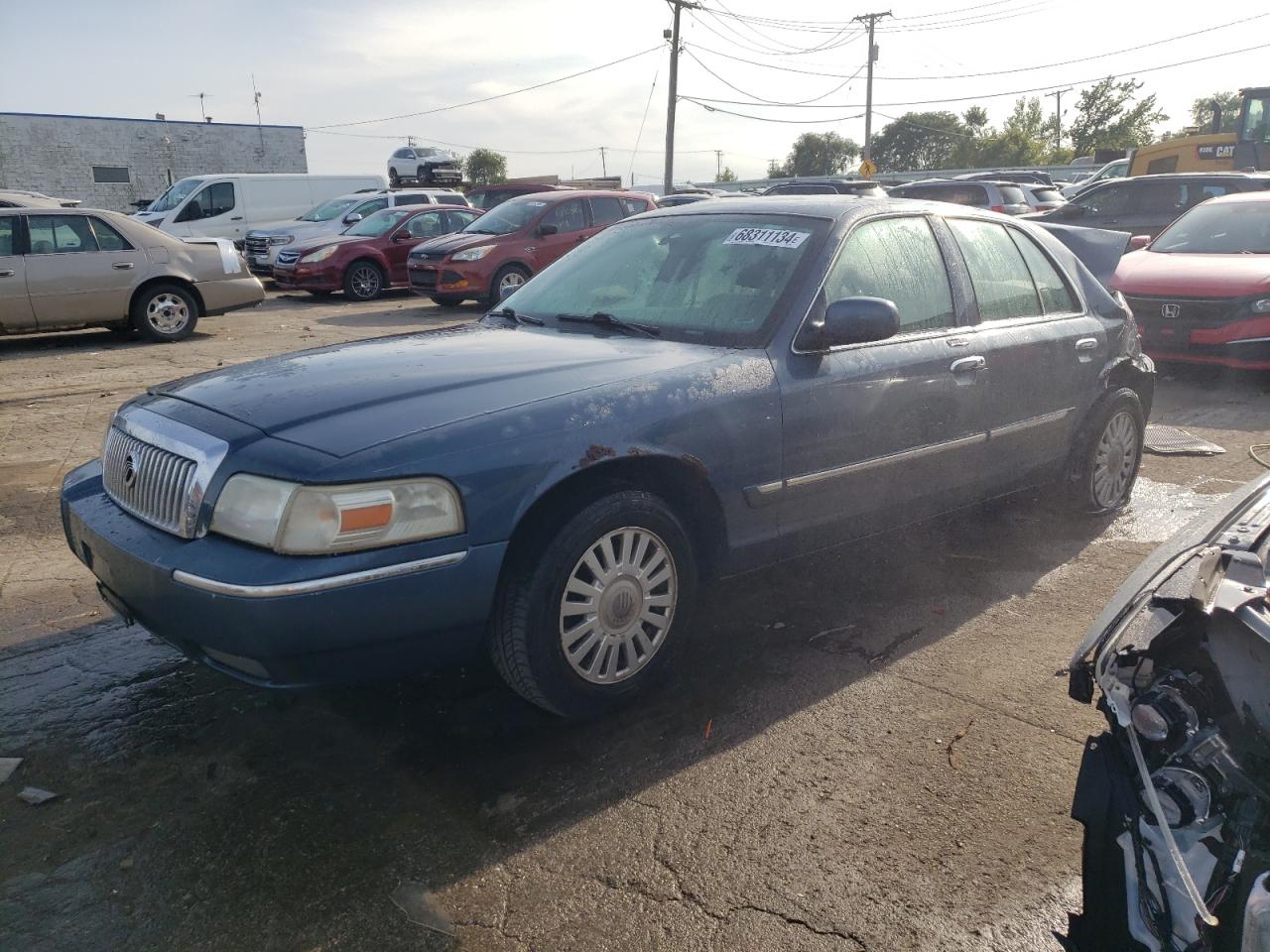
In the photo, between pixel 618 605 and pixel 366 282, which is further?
pixel 366 282

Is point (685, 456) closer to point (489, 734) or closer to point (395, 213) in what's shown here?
point (489, 734)

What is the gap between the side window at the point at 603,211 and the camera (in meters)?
14.6

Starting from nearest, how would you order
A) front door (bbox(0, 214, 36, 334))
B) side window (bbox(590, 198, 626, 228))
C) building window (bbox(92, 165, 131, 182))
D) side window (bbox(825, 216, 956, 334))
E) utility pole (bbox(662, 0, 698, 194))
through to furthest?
1. side window (bbox(825, 216, 956, 334))
2. front door (bbox(0, 214, 36, 334))
3. side window (bbox(590, 198, 626, 228))
4. utility pole (bbox(662, 0, 698, 194))
5. building window (bbox(92, 165, 131, 182))

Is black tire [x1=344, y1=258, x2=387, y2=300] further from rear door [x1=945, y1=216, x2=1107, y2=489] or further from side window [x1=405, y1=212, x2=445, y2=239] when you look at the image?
rear door [x1=945, y1=216, x2=1107, y2=489]

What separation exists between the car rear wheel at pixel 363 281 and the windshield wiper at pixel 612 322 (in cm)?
1273

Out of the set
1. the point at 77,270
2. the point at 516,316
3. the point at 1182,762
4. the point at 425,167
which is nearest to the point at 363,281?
the point at 77,270

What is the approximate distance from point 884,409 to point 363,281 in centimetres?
1365

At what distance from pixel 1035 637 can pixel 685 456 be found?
65.5 inches

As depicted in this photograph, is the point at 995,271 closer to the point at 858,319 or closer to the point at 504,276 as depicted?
the point at 858,319

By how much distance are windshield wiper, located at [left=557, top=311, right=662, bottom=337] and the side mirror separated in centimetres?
64

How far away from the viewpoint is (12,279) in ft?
34.7

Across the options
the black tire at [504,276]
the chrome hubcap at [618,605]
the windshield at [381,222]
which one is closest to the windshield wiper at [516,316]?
the chrome hubcap at [618,605]

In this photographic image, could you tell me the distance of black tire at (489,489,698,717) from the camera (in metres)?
2.93

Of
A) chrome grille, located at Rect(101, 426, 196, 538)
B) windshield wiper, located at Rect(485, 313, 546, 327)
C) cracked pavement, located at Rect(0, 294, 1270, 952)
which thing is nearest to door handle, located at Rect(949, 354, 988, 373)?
cracked pavement, located at Rect(0, 294, 1270, 952)
